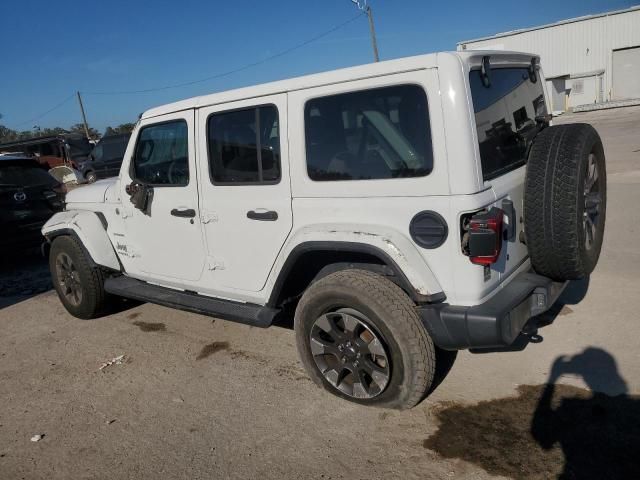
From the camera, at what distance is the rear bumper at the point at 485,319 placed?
2.62 m

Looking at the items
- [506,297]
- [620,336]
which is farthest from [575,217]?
[620,336]

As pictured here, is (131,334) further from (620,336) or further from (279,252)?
(620,336)

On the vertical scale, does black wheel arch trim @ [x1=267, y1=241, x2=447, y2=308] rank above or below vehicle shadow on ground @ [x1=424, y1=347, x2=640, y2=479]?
above

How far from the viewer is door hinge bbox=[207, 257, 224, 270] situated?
374cm

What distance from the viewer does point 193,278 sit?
401 centimetres

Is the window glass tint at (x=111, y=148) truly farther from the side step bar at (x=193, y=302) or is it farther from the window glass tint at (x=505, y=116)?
the window glass tint at (x=505, y=116)

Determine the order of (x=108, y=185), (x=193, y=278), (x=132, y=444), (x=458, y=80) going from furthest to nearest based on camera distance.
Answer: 1. (x=108, y=185)
2. (x=193, y=278)
3. (x=132, y=444)
4. (x=458, y=80)

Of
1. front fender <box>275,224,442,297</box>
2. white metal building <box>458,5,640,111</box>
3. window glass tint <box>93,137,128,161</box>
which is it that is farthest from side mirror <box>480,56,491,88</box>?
white metal building <box>458,5,640,111</box>

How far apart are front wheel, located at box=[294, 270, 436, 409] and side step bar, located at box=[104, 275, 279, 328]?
15.0 inches

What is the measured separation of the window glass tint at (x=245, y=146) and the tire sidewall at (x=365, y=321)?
0.83 metres

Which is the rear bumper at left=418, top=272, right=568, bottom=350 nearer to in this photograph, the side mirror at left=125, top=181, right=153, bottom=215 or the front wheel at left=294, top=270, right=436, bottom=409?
the front wheel at left=294, top=270, right=436, bottom=409

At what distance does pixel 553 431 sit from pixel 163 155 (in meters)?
3.34

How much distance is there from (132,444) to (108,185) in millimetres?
2577

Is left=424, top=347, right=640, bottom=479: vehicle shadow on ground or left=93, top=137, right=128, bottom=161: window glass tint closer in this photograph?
left=424, top=347, right=640, bottom=479: vehicle shadow on ground
